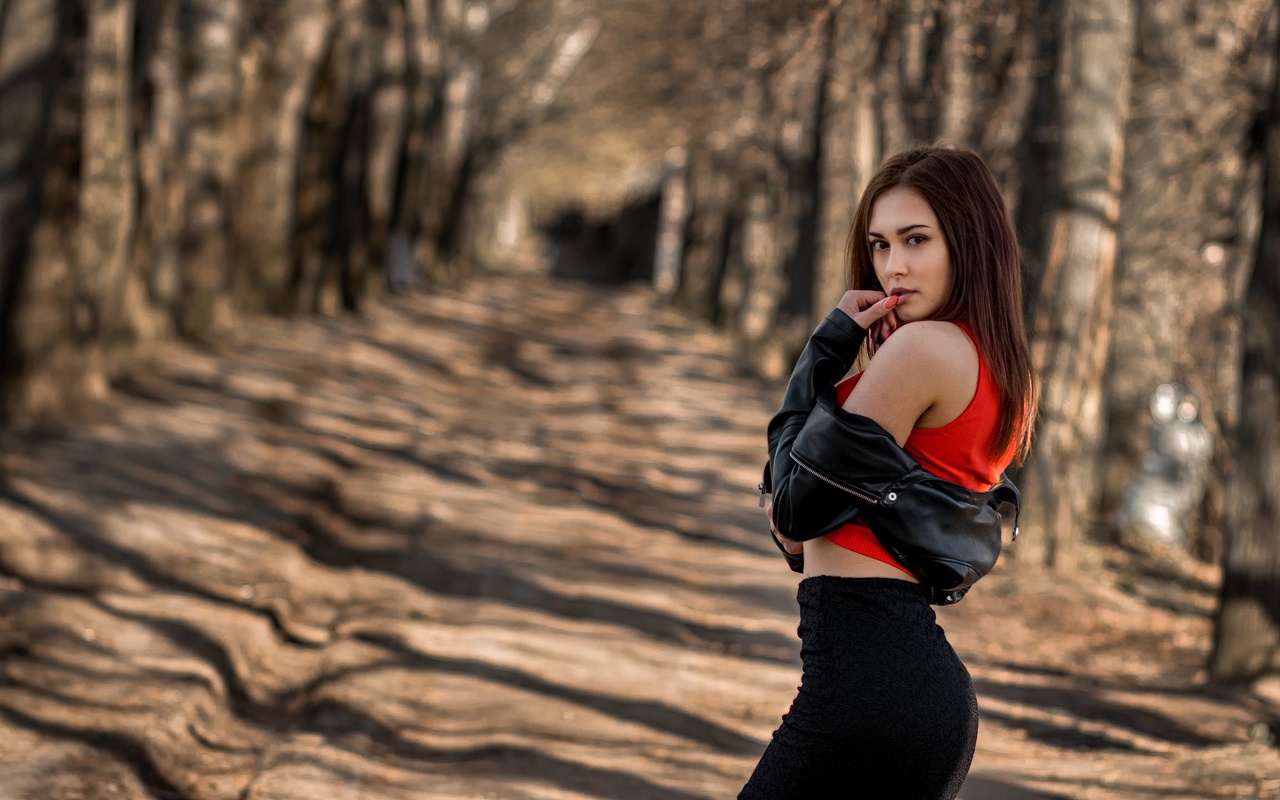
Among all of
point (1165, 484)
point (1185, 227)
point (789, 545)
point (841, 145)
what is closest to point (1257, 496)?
point (789, 545)

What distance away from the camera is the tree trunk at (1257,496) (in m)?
8.30

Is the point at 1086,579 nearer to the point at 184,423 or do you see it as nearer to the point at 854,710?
the point at 184,423

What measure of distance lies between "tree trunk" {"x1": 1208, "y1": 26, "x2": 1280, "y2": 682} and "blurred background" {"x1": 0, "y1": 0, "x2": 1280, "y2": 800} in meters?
0.02

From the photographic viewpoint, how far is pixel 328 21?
21.4 metres

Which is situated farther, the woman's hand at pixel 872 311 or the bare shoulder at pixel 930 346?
the woman's hand at pixel 872 311

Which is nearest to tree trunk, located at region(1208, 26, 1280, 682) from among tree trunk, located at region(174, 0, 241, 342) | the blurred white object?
the blurred white object

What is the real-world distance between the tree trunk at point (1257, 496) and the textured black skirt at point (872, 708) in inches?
239

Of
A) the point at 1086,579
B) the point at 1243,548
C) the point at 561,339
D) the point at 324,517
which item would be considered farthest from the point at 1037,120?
the point at 561,339

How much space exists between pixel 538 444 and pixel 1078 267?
20.0ft

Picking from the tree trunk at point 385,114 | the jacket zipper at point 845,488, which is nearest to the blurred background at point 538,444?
the tree trunk at point 385,114

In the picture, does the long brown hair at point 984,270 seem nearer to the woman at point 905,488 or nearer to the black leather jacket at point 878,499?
the woman at point 905,488

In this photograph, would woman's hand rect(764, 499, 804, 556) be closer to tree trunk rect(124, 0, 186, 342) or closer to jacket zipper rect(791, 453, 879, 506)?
jacket zipper rect(791, 453, 879, 506)

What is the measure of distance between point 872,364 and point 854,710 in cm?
62

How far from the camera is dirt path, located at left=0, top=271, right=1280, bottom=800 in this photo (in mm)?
6379
